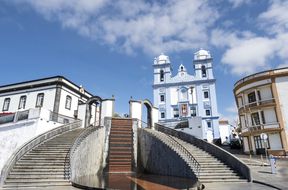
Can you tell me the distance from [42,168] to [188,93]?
46.2m

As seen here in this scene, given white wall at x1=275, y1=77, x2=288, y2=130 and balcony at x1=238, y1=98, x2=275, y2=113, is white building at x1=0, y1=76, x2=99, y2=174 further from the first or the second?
white wall at x1=275, y1=77, x2=288, y2=130

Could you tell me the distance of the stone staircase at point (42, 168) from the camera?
10977 millimetres

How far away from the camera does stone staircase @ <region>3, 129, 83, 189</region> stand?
1098 cm

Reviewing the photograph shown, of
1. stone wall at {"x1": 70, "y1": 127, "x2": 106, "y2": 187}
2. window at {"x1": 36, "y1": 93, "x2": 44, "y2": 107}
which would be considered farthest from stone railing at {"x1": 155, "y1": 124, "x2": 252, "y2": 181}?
window at {"x1": 36, "y1": 93, "x2": 44, "y2": 107}

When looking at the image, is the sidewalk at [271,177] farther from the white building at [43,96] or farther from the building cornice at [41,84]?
the building cornice at [41,84]

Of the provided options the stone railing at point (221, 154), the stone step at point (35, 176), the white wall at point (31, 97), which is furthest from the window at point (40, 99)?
the stone step at point (35, 176)

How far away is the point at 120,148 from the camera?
1958 centimetres

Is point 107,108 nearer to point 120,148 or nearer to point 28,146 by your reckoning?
point 120,148

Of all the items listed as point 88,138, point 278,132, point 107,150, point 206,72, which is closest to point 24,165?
point 88,138

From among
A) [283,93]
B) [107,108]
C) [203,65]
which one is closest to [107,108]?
[107,108]

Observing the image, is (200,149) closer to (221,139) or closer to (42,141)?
(42,141)

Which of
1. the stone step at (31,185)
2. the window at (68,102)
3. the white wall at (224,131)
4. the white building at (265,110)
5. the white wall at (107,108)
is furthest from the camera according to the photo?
the white wall at (224,131)

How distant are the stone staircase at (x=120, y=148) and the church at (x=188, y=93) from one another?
98.1 ft

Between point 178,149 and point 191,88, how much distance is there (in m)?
39.4
